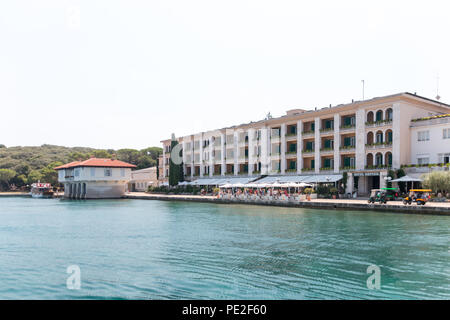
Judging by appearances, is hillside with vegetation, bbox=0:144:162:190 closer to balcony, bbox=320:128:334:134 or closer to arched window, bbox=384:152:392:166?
balcony, bbox=320:128:334:134

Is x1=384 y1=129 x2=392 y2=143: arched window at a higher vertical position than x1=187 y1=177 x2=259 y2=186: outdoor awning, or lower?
higher

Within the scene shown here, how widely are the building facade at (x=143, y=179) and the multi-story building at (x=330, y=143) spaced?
1098 inches

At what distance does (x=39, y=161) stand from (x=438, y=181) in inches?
4962

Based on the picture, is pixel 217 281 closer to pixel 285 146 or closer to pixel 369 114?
pixel 369 114

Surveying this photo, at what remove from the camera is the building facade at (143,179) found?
108250 millimetres

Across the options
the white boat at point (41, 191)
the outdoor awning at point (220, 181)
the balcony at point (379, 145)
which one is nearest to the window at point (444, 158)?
the balcony at point (379, 145)

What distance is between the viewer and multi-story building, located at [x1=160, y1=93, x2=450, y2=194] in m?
53.1

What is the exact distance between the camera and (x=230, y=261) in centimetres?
1741

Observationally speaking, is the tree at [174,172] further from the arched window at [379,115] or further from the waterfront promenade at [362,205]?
the arched window at [379,115]

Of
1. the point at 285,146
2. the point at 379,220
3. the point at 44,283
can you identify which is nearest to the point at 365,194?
the point at 285,146

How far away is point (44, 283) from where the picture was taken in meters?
14.4

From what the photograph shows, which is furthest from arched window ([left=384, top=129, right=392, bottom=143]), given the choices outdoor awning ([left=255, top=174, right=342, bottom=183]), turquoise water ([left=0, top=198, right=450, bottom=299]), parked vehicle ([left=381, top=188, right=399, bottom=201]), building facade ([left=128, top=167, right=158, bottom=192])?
building facade ([left=128, top=167, right=158, bottom=192])

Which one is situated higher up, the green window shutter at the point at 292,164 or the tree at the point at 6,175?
the green window shutter at the point at 292,164

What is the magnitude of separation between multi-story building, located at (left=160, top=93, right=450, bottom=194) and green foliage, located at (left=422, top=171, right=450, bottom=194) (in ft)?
23.9
